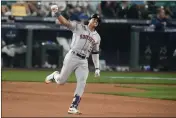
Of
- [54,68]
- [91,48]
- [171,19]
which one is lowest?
[54,68]

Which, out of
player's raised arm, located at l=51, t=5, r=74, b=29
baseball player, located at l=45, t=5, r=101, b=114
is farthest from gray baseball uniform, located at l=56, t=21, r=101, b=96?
player's raised arm, located at l=51, t=5, r=74, b=29

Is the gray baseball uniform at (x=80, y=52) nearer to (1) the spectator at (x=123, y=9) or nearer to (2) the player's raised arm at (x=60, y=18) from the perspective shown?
(2) the player's raised arm at (x=60, y=18)

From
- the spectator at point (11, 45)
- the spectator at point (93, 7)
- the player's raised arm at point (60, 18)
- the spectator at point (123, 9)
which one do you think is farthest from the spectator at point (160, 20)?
the player's raised arm at point (60, 18)

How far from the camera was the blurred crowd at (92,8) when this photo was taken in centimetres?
2441

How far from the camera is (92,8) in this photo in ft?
81.0

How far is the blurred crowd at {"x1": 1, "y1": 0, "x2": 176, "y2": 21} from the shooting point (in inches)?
961

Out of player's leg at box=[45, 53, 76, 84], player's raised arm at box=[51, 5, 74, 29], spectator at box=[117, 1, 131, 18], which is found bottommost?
spectator at box=[117, 1, 131, 18]

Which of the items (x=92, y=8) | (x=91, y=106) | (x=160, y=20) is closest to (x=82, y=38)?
(x=91, y=106)

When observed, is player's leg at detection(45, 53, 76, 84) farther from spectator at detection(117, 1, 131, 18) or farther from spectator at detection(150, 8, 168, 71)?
spectator at detection(150, 8, 168, 71)

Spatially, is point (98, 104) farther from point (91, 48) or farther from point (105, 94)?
point (105, 94)

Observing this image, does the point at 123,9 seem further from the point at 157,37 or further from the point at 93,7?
the point at 157,37

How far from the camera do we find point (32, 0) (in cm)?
2456

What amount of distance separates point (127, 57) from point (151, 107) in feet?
53.4

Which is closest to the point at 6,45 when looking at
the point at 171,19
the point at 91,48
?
the point at 171,19
